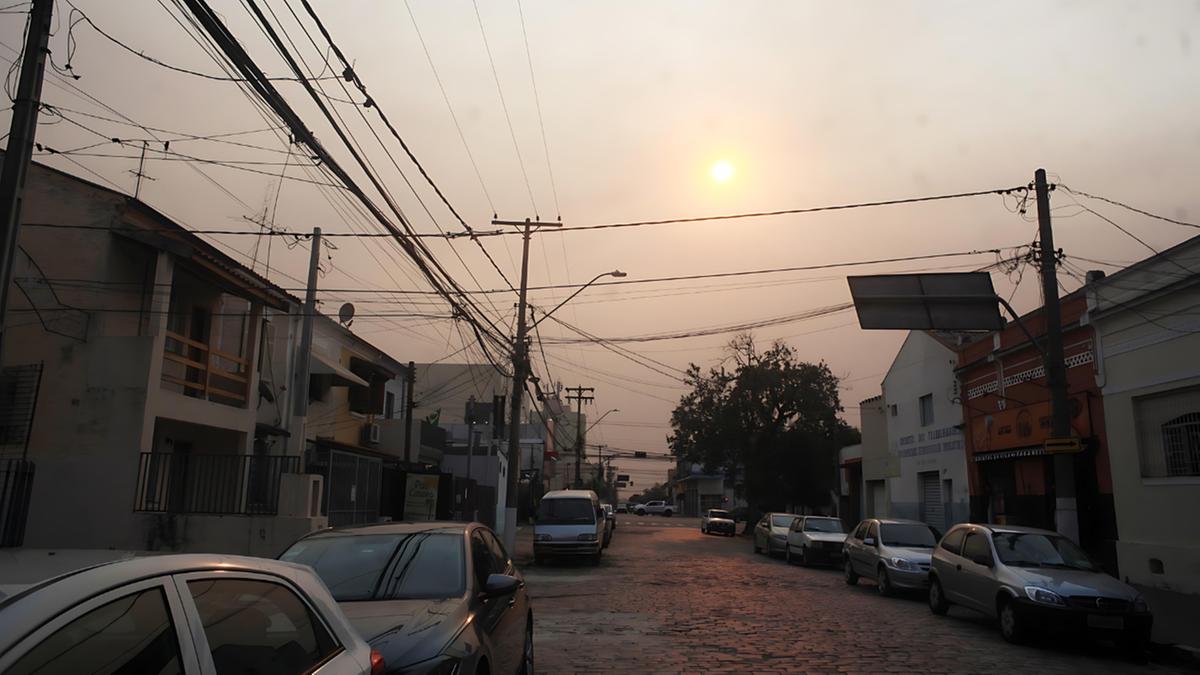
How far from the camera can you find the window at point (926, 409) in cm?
2888

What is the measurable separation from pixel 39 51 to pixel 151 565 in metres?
7.31

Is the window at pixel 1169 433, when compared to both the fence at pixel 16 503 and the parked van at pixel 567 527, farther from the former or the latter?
the fence at pixel 16 503

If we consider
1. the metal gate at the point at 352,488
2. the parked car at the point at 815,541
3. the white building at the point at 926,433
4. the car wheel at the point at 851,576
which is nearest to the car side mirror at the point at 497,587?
the metal gate at the point at 352,488

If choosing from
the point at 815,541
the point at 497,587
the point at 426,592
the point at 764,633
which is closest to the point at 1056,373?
the point at 764,633

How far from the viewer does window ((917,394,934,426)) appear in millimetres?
28875

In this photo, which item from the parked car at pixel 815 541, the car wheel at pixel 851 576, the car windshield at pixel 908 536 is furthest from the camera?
the parked car at pixel 815 541

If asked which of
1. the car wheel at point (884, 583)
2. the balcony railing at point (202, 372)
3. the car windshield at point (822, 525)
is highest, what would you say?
the balcony railing at point (202, 372)

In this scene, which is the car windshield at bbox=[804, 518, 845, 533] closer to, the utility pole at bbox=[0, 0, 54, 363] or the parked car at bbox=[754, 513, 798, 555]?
the parked car at bbox=[754, 513, 798, 555]

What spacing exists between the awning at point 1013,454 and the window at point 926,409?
13.7ft

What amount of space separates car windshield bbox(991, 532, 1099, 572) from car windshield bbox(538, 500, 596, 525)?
45.4 ft

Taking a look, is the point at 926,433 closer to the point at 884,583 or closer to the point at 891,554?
the point at 891,554

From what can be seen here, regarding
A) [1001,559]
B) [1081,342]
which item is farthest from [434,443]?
[1001,559]

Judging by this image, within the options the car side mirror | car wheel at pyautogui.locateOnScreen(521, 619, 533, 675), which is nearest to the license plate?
car wheel at pyautogui.locateOnScreen(521, 619, 533, 675)

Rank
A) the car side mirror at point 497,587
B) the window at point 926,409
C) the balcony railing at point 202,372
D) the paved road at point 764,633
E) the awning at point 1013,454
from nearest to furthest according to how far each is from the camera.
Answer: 1. the car side mirror at point 497,587
2. the paved road at point 764,633
3. the balcony railing at point 202,372
4. the awning at point 1013,454
5. the window at point 926,409
